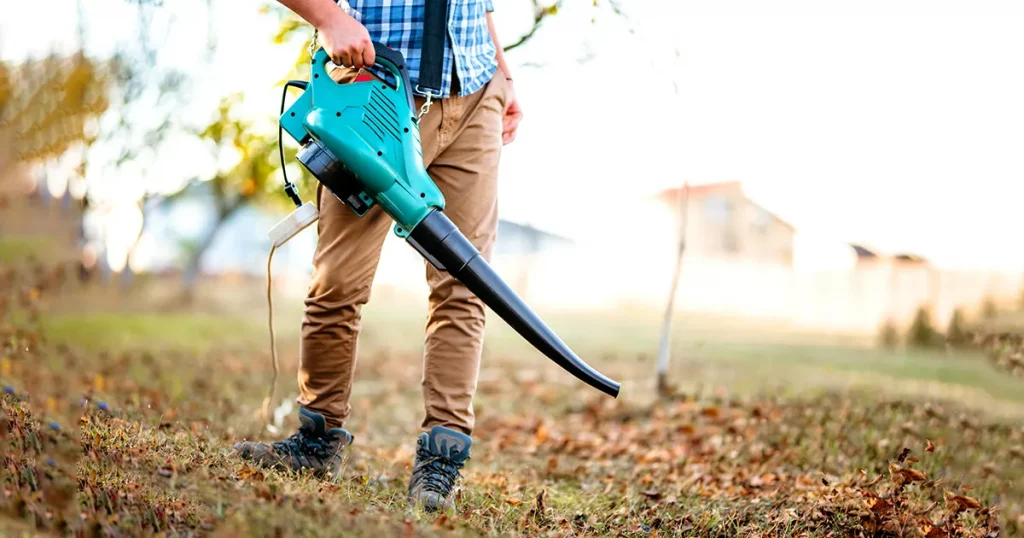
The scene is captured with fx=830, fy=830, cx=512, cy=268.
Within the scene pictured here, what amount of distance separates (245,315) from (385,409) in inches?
354

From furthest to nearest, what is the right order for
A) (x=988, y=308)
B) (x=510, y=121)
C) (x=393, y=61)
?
(x=988, y=308)
(x=510, y=121)
(x=393, y=61)

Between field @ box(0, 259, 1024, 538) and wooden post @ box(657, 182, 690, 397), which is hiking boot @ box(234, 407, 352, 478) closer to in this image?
field @ box(0, 259, 1024, 538)

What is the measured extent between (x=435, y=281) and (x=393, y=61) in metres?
0.67

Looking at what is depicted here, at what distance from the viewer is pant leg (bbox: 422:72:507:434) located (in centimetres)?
248

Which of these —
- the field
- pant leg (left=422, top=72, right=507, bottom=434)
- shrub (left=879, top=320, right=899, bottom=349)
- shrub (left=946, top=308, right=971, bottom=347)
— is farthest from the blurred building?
pant leg (left=422, top=72, right=507, bottom=434)

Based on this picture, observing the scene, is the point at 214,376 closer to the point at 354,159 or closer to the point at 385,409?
the point at 385,409

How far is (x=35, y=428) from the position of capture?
208 centimetres

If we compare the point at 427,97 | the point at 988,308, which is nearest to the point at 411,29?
the point at 427,97

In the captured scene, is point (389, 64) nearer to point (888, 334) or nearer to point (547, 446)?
point (547, 446)

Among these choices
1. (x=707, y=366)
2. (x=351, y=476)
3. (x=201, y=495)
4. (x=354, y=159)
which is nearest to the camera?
(x=201, y=495)

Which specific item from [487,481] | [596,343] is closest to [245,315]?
[596,343]

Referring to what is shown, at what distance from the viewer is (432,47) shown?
242cm

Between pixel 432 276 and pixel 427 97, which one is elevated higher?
pixel 427 97

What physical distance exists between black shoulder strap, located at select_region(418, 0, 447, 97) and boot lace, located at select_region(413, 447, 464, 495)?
A: 1059 millimetres
